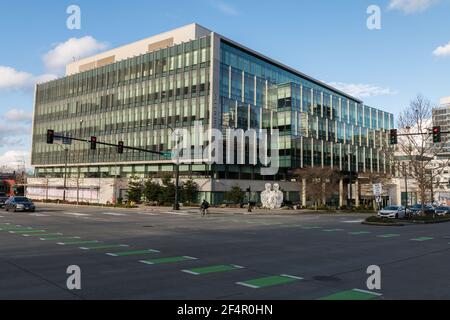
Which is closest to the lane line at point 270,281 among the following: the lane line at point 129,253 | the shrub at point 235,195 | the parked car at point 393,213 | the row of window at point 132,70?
the lane line at point 129,253

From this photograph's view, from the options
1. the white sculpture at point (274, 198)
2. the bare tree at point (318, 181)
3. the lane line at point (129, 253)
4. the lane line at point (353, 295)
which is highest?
the bare tree at point (318, 181)

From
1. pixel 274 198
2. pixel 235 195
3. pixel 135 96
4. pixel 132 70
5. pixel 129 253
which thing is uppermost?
pixel 132 70

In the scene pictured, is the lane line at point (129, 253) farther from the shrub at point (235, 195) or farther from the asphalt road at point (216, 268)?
the shrub at point (235, 195)

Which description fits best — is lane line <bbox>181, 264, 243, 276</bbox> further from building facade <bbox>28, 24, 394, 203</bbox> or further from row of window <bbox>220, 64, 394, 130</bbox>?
row of window <bbox>220, 64, 394, 130</bbox>

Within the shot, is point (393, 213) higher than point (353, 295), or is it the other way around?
point (393, 213)

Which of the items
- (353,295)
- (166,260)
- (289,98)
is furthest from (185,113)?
(353,295)

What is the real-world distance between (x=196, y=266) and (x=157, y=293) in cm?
316

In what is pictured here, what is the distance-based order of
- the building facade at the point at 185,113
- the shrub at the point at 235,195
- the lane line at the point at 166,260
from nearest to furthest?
1. the lane line at the point at 166,260
2. the shrub at the point at 235,195
3. the building facade at the point at 185,113

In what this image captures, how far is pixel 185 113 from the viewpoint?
64188 mm

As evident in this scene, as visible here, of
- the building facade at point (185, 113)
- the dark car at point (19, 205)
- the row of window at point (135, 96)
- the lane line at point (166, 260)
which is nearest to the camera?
the lane line at point (166, 260)

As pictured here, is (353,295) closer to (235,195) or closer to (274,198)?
(274,198)

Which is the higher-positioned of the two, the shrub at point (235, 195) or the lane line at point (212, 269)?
the shrub at point (235, 195)

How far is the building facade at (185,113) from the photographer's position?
62.8m

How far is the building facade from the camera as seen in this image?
62.8 meters
